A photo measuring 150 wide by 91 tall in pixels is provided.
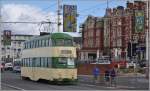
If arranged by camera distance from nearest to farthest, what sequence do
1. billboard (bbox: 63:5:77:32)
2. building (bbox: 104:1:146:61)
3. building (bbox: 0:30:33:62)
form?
billboard (bbox: 63:5:77:32)
building (bbox: 104:1:146:61)
building (bbox: 0:30:33:62)

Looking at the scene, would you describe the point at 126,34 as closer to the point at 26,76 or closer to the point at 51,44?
the point at 26,76

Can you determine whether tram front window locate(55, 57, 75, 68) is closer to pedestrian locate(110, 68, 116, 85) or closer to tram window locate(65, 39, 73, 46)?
tram window locate(65, 39, 73, 46)

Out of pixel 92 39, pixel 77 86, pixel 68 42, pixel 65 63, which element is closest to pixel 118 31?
pixel 92 39

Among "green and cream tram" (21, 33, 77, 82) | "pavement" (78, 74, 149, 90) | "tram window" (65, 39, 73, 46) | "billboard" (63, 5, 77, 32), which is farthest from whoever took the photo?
"billboard" (63, 5, 77, 32)

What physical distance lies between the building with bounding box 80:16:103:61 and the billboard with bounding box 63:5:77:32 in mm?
77478

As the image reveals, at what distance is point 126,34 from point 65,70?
8071 centimetres

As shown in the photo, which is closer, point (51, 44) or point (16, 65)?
point (51, 44)

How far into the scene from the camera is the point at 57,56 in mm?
41562

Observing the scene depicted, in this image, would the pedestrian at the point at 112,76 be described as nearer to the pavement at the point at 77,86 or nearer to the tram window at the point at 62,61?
the pavement at the point at 77,86

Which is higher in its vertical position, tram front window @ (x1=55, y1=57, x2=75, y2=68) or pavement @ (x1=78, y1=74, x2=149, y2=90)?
tram front window @ (x1=55, y1=57, x2=75, y2=68)

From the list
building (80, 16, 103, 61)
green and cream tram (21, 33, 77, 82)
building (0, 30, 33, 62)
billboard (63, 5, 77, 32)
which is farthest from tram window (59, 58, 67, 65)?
building (0, 30, 33, 62)

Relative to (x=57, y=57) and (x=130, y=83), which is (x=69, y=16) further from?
(x=57, y=57)

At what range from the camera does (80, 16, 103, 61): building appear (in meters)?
138

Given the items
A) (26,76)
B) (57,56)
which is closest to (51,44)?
(57,56)
